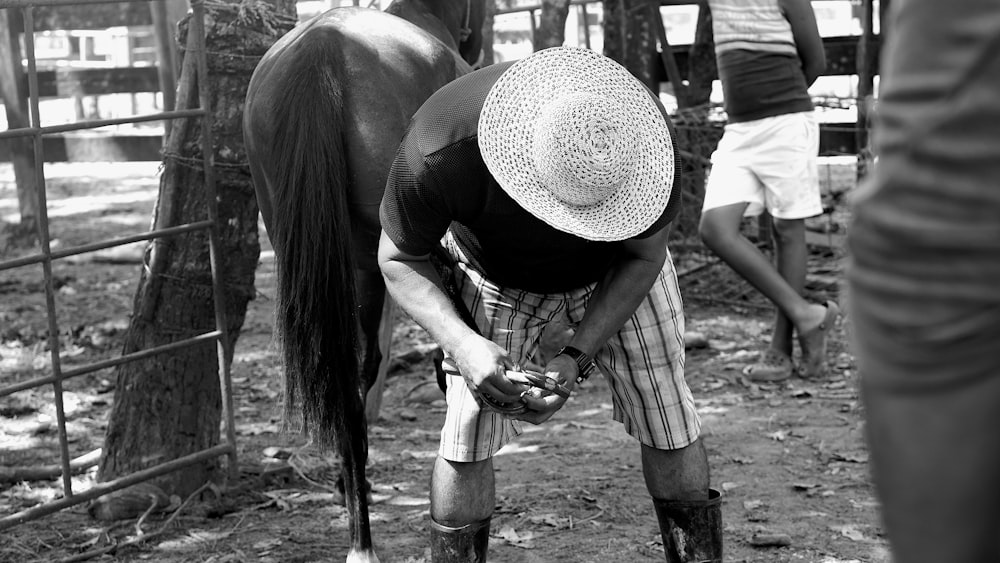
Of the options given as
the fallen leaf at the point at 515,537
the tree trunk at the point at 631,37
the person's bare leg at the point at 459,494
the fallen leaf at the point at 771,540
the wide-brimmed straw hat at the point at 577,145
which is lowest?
the fallen leaf at the point at 515,537

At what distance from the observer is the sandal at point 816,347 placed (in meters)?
5.38

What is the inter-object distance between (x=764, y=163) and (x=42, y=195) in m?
3.08

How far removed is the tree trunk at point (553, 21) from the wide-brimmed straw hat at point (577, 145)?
9.65 ft

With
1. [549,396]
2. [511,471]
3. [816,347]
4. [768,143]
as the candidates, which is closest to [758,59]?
[768,143]

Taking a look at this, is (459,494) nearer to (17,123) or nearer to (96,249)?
(96,249)

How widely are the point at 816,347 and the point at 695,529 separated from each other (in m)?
2.64

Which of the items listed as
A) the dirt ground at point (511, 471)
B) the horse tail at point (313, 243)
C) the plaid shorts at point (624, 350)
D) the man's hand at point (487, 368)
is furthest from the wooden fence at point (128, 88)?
the man's hand at point (487, 368)

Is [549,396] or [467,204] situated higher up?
[467,204]

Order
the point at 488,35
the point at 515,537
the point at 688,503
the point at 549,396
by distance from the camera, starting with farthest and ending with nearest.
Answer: the point at 488,35
the point at 515,537
the point at 688,503
the point at 549,396

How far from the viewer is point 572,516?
4008mm

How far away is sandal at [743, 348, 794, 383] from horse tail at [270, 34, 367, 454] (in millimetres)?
2521

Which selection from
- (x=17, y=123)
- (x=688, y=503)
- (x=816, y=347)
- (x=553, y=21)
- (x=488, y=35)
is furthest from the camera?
(x=17, y=123)

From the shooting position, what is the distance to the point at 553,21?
217 inches

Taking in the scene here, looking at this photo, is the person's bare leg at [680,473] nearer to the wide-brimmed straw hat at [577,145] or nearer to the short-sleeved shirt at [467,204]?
the short-sleeved shirt at [467,204]
